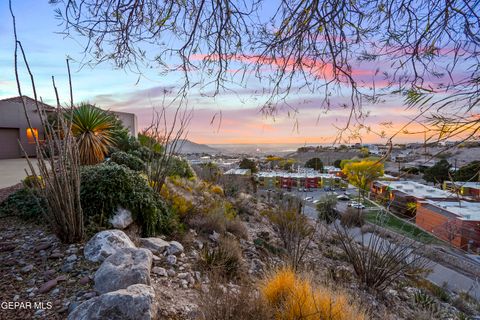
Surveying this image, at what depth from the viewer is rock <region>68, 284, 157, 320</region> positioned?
2.08 metres

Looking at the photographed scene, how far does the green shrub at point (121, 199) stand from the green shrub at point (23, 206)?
31.7 inches

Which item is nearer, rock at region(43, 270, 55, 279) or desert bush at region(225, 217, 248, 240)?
rock at region(43, 270, 55, 279)

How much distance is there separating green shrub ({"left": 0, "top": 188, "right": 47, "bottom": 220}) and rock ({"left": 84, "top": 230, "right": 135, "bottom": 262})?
1.77 meters

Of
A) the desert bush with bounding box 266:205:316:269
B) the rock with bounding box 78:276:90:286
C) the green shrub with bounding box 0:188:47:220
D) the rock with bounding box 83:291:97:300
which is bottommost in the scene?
the desert bush with bounding box 266:205:316:269

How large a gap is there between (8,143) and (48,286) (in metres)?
17.1

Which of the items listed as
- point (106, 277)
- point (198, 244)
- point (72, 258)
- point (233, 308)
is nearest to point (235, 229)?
point (198, 244)

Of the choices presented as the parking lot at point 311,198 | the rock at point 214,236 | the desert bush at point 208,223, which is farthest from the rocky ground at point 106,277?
the parking lot at point 311,198

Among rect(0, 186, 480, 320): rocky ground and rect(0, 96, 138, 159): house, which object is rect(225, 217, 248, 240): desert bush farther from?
rect(0, 96, 138, 159): house

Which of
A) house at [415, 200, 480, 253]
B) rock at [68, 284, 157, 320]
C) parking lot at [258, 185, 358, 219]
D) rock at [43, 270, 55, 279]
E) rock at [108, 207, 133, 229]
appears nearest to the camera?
rock at [68, 284, 157, 320]

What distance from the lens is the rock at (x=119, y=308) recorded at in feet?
6.82

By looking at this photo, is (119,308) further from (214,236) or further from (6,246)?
(214,236)

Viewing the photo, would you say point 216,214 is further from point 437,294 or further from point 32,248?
point 437,294

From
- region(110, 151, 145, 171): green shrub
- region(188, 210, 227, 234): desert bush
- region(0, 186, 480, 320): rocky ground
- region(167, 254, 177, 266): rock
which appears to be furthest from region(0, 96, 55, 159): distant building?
region(167, 254, 177, 266): rock

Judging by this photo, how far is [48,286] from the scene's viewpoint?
272 cm
